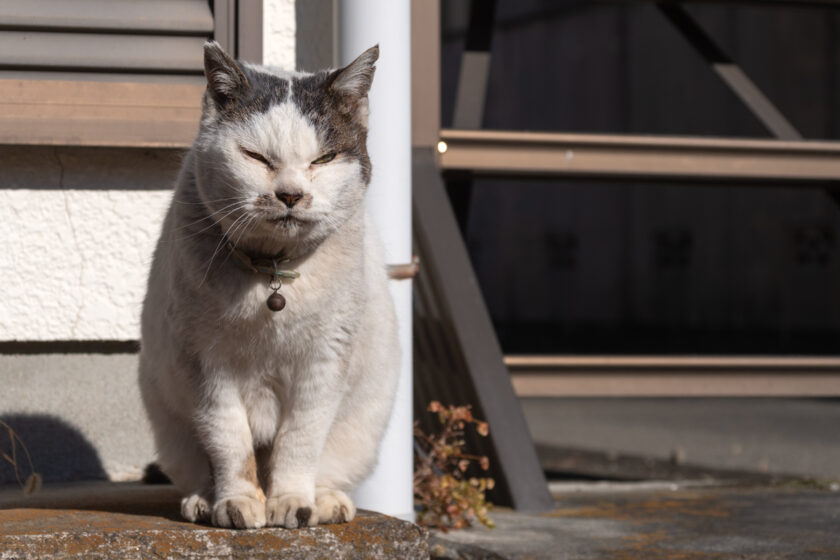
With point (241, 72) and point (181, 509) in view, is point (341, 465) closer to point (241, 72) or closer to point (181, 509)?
point (181, 509)

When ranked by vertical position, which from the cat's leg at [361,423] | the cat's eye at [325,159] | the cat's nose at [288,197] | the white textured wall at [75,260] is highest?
the cat's eye at [325,159]

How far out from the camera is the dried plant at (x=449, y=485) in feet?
10.2

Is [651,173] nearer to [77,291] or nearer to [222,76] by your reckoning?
[77,291]

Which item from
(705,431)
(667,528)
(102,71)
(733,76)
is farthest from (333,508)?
(705,431)

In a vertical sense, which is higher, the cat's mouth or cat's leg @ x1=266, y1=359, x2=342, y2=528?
the cat's mouth

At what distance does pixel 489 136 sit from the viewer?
3.75 m

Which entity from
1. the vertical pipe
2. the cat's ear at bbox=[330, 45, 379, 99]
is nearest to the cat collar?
the cat's ear at bbox=[330, 45, 379, 99]

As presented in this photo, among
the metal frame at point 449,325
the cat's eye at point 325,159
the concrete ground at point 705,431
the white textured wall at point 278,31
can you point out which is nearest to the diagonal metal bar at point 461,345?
the metal frame at point 449,325

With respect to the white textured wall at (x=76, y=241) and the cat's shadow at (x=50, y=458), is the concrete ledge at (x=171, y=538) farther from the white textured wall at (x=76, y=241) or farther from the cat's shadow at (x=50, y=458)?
the white textured wall at (x=76, y=241)

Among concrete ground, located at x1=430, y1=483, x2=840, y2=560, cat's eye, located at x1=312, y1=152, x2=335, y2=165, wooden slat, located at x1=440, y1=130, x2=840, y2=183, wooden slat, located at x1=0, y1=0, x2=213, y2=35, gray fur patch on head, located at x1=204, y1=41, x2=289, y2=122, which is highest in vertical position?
wooden slat, located at x1=0, y1=0, x2=213, y2=35

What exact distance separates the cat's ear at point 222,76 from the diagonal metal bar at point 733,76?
2766mm

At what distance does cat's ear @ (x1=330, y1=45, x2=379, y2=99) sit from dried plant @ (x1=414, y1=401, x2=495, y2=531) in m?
1.28

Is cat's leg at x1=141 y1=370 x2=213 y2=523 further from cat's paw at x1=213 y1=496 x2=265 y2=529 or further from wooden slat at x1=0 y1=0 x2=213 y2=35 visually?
wooden slat at x1=0 y1=0 x2=213 y2=35

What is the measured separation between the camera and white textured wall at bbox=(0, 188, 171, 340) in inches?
124
